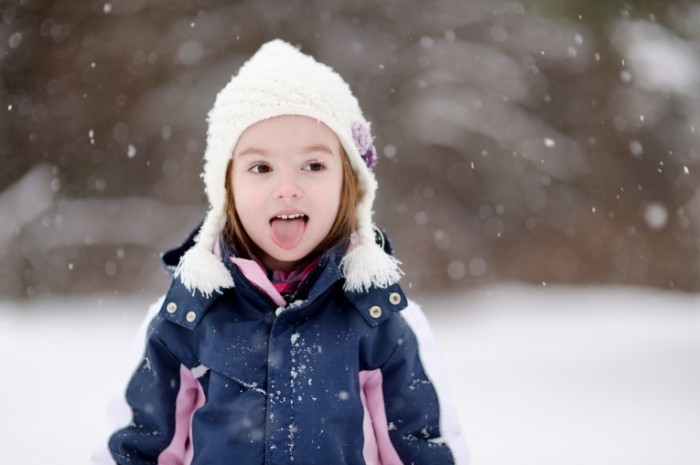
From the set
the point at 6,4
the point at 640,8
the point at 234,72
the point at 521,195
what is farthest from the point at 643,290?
the point at 6,4

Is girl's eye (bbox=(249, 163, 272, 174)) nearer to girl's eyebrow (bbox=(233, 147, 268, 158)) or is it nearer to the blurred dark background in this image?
girl's eyebrow (bbox=(233, 147, 268, 158))

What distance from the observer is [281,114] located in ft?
6.45

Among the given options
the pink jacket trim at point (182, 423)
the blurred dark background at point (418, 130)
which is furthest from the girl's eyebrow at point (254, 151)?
the blurred dark background at point (418, 130)

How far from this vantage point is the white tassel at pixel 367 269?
6.55ft

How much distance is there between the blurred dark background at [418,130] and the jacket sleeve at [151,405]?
20.7 ft

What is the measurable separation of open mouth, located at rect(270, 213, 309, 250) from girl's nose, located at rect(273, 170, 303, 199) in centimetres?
7

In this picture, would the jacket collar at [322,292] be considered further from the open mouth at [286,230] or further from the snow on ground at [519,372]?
the snow on ground at [519,372]

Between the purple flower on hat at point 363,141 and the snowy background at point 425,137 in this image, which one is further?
the snowy background at point 425,137

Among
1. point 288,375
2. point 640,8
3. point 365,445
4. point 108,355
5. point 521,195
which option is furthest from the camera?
point 521,195

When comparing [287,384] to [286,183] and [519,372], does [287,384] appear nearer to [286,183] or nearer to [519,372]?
[286,183]

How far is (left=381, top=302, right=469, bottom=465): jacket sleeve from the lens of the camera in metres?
2.03

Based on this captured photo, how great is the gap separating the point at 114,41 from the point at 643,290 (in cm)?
710

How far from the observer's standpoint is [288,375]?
1.91 metres

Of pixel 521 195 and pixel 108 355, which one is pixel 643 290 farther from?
pixel 108 355
